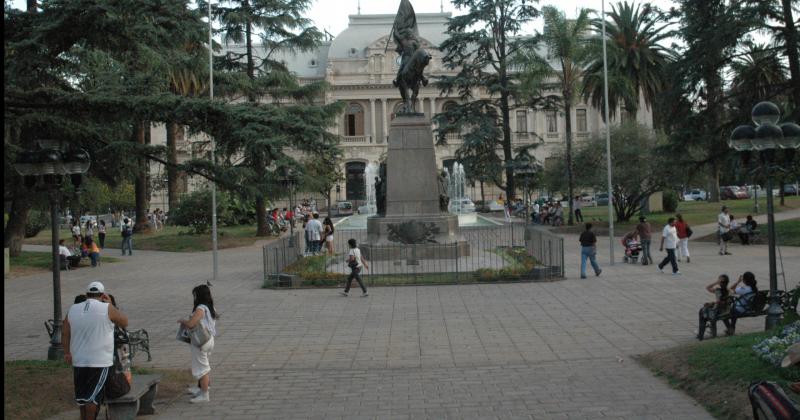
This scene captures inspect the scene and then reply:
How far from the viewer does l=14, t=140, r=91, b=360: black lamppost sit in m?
10.0

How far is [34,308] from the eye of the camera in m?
16.1

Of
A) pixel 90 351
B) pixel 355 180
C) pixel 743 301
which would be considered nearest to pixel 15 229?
pixel 90 351

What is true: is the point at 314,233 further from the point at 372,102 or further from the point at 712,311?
the point at 372,102

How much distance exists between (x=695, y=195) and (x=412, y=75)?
58.8 m

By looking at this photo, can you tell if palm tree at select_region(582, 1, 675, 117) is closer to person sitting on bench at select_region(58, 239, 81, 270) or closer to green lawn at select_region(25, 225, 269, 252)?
green lawn at select_region(25, 225, 269, 252)

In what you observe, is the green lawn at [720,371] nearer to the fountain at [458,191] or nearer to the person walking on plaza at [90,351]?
the person walking on plaza at [90,351]

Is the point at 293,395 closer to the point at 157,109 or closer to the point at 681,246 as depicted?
the point at 157,109

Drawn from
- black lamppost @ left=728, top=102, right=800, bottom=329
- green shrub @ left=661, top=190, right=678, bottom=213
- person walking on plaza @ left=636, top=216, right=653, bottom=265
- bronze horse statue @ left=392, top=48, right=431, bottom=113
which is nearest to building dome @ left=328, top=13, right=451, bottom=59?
green shrub @ left=661, top=190, right=678, bottom=213

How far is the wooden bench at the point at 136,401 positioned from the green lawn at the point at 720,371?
5420 millimetres

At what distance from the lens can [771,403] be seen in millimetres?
5590

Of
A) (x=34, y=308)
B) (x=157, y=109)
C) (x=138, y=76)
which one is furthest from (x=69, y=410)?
(x=34, y=308)

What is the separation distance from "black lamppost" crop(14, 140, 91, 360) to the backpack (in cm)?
818

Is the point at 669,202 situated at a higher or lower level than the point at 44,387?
higher

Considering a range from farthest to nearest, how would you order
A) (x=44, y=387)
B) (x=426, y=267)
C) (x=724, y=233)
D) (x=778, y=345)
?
(x=724, y=233) → (x=426, y=267) → (x=44, y=387) → (x=778, y=345)
